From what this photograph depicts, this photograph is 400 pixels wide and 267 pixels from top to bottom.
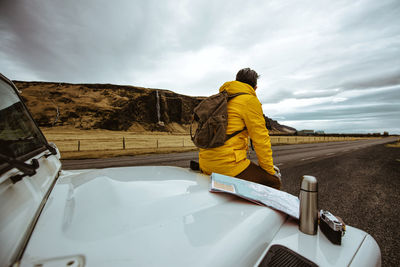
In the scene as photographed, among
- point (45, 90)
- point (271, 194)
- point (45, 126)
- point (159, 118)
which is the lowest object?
point (271, 194)

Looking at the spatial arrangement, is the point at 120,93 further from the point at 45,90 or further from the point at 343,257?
the point at 343,257

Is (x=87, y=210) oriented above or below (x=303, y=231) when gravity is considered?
above

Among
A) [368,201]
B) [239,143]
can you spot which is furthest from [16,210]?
[368,201]

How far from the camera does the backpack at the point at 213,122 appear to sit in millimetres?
1856

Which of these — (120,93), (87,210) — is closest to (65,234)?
(87,210)

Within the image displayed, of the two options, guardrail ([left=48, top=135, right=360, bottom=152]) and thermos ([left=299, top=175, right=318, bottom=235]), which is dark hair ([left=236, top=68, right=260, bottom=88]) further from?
guardrail ([left=48, top=135, right=360, bottom=152])

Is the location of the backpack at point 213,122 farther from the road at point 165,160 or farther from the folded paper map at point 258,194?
the road at point 165,160

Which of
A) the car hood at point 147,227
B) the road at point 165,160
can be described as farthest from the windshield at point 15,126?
the road at point 165,160

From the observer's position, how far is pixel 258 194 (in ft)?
4.10

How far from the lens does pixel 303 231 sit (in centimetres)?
99

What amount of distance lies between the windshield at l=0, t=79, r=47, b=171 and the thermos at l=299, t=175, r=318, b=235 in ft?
5.98

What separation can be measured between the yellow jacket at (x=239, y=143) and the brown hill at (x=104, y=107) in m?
55.1

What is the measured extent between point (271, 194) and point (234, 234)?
0.59 meters

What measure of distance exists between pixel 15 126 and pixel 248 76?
2441 mm
